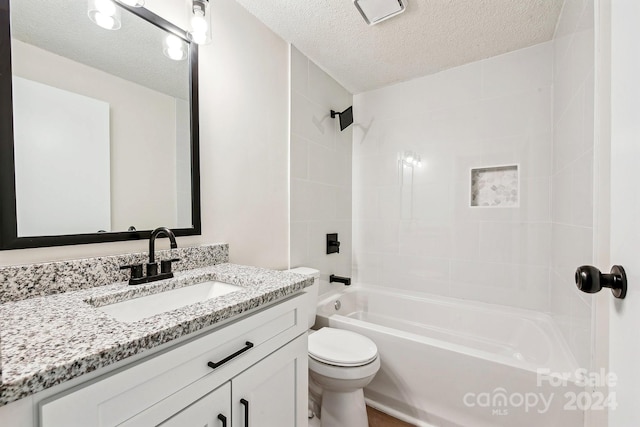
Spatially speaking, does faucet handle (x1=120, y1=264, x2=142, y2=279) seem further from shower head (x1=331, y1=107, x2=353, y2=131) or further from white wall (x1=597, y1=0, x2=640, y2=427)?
shower head (x1=331, y1=107, x2=353, y2=131)

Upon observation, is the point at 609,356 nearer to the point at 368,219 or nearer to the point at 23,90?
the point at 23,90

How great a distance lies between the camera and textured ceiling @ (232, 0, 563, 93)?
4.95 ft

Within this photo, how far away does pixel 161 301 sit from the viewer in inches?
38.9

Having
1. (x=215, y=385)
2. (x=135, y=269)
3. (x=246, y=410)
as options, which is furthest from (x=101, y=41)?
(x=246, y=410)

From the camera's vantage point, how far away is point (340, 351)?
1537 millimetres

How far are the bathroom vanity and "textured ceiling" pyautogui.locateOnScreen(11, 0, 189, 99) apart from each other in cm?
74

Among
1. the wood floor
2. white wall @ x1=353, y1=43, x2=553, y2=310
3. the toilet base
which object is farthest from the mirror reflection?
white wall @ x1=353, y1=43, x2=553, y2=310

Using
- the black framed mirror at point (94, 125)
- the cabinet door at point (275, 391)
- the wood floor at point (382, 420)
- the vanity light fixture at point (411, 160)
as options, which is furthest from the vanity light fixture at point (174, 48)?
the wood floor at point (382, 420)

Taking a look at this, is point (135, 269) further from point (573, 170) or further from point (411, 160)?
point (411, 160)

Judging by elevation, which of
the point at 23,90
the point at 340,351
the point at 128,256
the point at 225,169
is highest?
the point at 23,90

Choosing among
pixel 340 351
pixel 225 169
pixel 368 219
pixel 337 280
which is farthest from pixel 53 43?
pixel 368 219

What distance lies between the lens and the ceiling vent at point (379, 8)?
144 centimetres

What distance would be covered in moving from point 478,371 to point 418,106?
194cm

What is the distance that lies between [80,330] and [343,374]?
3.83 ft
